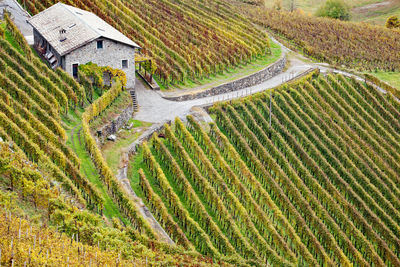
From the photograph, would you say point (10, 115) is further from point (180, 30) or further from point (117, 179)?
point (180, 30)

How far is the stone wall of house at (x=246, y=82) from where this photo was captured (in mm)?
62066

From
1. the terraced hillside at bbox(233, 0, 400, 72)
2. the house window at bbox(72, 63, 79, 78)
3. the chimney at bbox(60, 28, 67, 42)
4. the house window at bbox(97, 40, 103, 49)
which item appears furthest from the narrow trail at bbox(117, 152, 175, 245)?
the terraced hillside at bbox(233, 0, 400, 72)

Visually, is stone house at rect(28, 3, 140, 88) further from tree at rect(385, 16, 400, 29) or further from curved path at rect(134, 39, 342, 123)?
tree at rect(385, 16, 400, 29)

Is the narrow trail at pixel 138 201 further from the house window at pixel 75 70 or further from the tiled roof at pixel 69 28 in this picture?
the tiled roof at pixel 69 28

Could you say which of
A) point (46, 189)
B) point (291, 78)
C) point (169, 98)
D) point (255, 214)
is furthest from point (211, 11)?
point (46, 189)

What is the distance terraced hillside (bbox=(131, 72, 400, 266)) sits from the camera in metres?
41.8

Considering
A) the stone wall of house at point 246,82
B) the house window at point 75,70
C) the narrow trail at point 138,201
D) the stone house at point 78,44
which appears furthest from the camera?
the stone wall of house at point 246,82

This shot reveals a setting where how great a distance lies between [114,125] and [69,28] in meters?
14.1

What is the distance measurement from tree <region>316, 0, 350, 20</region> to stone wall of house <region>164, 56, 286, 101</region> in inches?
2185

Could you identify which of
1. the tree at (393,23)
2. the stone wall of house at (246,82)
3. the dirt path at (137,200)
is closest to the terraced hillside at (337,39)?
the stone wall of house at (246,82)

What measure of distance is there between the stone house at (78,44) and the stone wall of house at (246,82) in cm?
678

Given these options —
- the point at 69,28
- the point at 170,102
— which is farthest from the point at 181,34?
the point at 69,28

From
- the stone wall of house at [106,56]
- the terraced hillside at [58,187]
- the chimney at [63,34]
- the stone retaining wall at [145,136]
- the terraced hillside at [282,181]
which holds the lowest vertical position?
the terraced hillside at [282,181]

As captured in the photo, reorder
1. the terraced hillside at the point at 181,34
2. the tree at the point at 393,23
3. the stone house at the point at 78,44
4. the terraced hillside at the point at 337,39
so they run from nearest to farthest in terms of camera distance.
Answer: the stone house at the point at 78,44 → the terraced hillside at the point at 181,34 → the terraced hillside at the point at 337,39 → the tree at the point at 393,23
